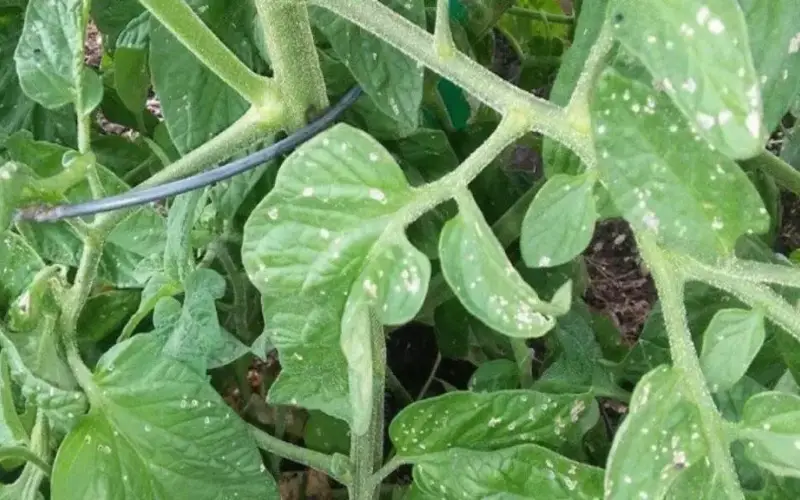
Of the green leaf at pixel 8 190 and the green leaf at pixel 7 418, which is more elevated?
the green leaf at pixel 8 190

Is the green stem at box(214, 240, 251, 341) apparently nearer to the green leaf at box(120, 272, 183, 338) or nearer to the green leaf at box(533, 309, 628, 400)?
the green leaf at box(120, 272, 183, 338)

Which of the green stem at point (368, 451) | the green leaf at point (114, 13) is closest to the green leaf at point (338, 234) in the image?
the green stem at point (368, 451)

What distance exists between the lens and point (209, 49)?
572 millimetres

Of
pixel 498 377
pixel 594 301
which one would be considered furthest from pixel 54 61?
pixel 594 301

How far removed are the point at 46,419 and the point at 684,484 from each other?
44cm

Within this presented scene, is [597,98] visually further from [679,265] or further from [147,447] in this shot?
[147,447]

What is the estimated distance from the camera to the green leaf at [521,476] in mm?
544

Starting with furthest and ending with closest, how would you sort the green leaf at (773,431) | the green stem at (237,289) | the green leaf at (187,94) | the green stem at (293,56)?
the green stem at (237,289)
the green leaf at (187,94)
the green stem at (293,56)
the green leaf at (773,431)

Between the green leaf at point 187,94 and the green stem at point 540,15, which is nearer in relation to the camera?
the green leaf at point 187,94

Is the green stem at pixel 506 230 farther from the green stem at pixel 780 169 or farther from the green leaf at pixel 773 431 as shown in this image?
the green leaf at pixel 773 431

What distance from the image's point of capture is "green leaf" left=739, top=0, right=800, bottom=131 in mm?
397

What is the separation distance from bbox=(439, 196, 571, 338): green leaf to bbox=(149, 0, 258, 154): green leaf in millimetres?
280

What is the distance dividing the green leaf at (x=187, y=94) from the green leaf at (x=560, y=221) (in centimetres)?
28

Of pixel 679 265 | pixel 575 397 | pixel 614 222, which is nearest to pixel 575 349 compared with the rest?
pixel 575 397
